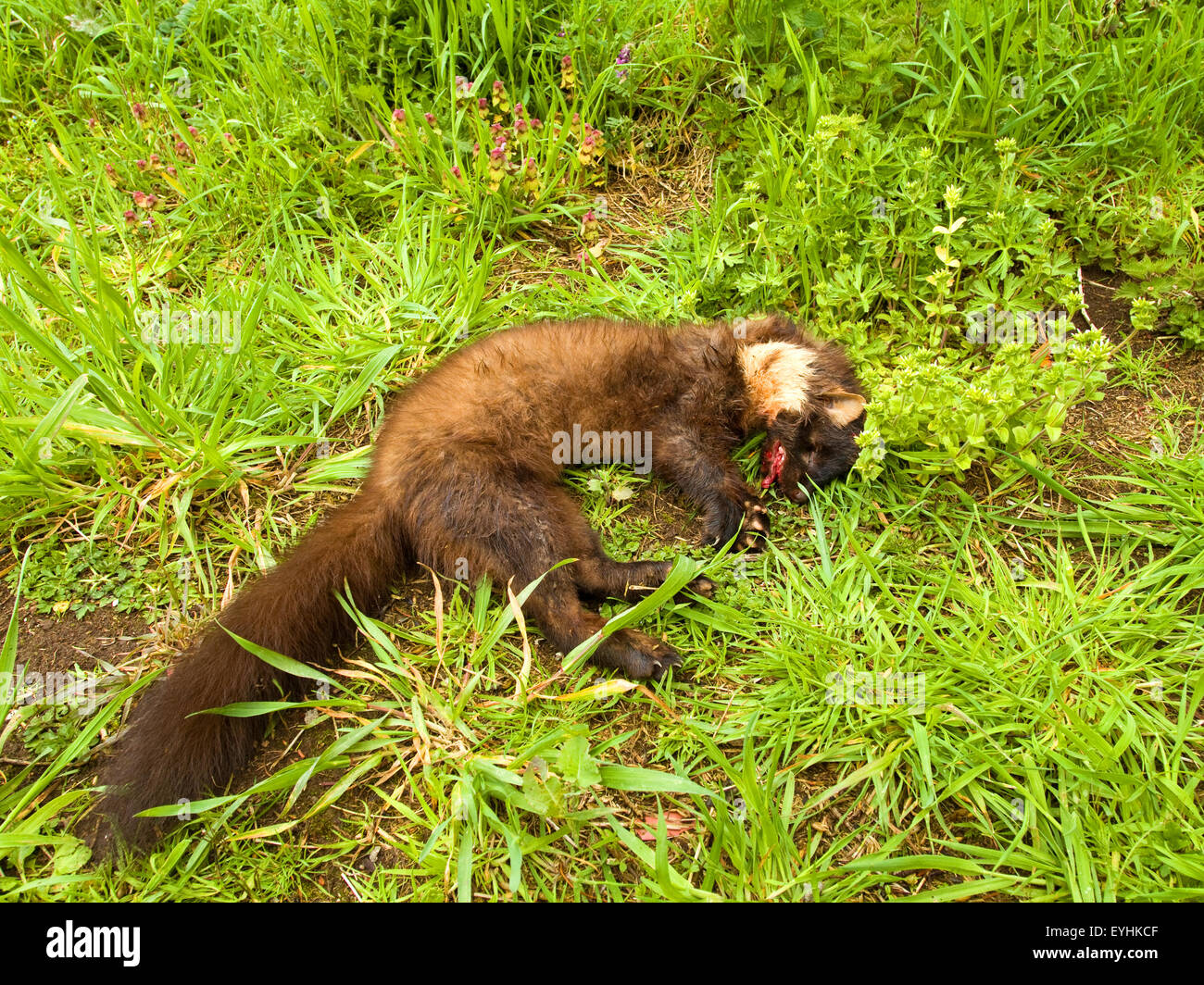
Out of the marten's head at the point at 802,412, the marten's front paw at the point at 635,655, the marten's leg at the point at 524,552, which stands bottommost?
the marten's front paw at the point at 635,655

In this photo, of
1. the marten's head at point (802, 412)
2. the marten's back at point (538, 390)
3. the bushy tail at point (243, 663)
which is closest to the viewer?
the bushy tail at point (243, 663)

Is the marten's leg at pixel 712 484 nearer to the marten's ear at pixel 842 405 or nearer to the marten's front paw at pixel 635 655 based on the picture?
the marten's ear at pixel 842 405

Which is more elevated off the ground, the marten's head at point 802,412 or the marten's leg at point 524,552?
the marten's head at point 802,412

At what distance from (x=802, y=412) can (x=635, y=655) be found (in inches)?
52.7

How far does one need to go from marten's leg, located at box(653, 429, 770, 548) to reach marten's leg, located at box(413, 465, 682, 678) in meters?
0.55

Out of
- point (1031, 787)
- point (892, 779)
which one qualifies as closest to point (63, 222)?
point (892, 779)

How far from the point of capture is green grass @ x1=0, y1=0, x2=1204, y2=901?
260 centimetres

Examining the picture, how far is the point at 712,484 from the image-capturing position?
3.52m

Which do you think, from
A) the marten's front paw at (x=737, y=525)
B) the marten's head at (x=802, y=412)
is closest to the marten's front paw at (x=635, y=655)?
the marten's front paw at (x=737, y=525)

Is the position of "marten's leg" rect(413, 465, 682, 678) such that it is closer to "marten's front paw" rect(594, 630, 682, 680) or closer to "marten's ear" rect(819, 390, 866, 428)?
"marten's front paw" rect(594, 630, 682, 680)

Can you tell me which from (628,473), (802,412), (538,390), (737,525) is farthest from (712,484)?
(538,390)

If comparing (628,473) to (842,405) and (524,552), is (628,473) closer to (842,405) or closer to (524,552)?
(524,552)

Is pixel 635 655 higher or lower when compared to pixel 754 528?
lower

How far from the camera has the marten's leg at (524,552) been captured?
3060 millimetres
